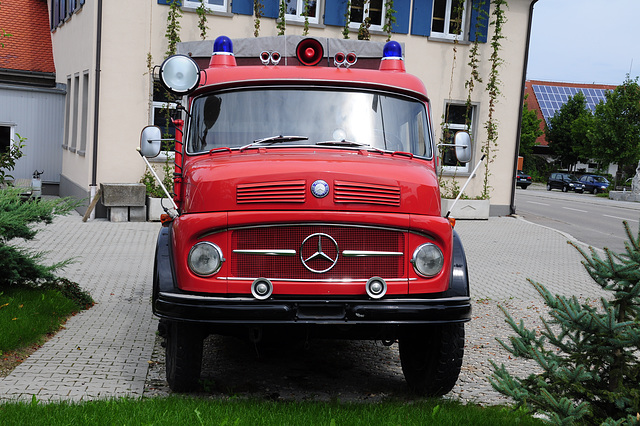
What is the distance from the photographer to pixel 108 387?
5320 mm

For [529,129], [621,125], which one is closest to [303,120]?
[621,125]

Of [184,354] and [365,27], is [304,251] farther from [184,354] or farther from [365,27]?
[365,27]

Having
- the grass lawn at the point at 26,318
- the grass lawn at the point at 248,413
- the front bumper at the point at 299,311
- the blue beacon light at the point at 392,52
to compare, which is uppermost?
the blue beacon light at the point at 392,52

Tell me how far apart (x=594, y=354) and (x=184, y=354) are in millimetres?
2669

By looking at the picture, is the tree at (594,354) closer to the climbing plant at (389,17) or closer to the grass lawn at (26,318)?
the grass lawn at (26,318)

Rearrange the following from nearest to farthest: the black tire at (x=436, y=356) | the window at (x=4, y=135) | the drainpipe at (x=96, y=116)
A: the black tire at (x=436, y=356), the drainpipe at (x=96, y=116), the window at (x=4, y=135)

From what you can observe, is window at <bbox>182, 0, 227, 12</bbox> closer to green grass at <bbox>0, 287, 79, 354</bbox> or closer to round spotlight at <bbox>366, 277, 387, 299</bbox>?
green grass at <bbox>0, 287, 79, 354</bbox>

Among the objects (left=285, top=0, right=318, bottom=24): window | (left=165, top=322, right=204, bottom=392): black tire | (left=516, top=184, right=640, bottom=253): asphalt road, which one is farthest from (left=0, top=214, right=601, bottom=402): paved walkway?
(left=285, top=0, right=318, bottom=24): window

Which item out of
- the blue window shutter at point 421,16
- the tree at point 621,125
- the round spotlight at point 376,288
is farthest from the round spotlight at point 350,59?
the tree at point 621,125

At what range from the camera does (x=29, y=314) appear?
696 centimetres

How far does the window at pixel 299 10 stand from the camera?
18.9 m

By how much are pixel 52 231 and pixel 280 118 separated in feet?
33.6

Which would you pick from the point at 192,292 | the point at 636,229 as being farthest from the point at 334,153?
the point at 636,229

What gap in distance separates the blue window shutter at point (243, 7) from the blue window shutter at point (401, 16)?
387 centimetres
